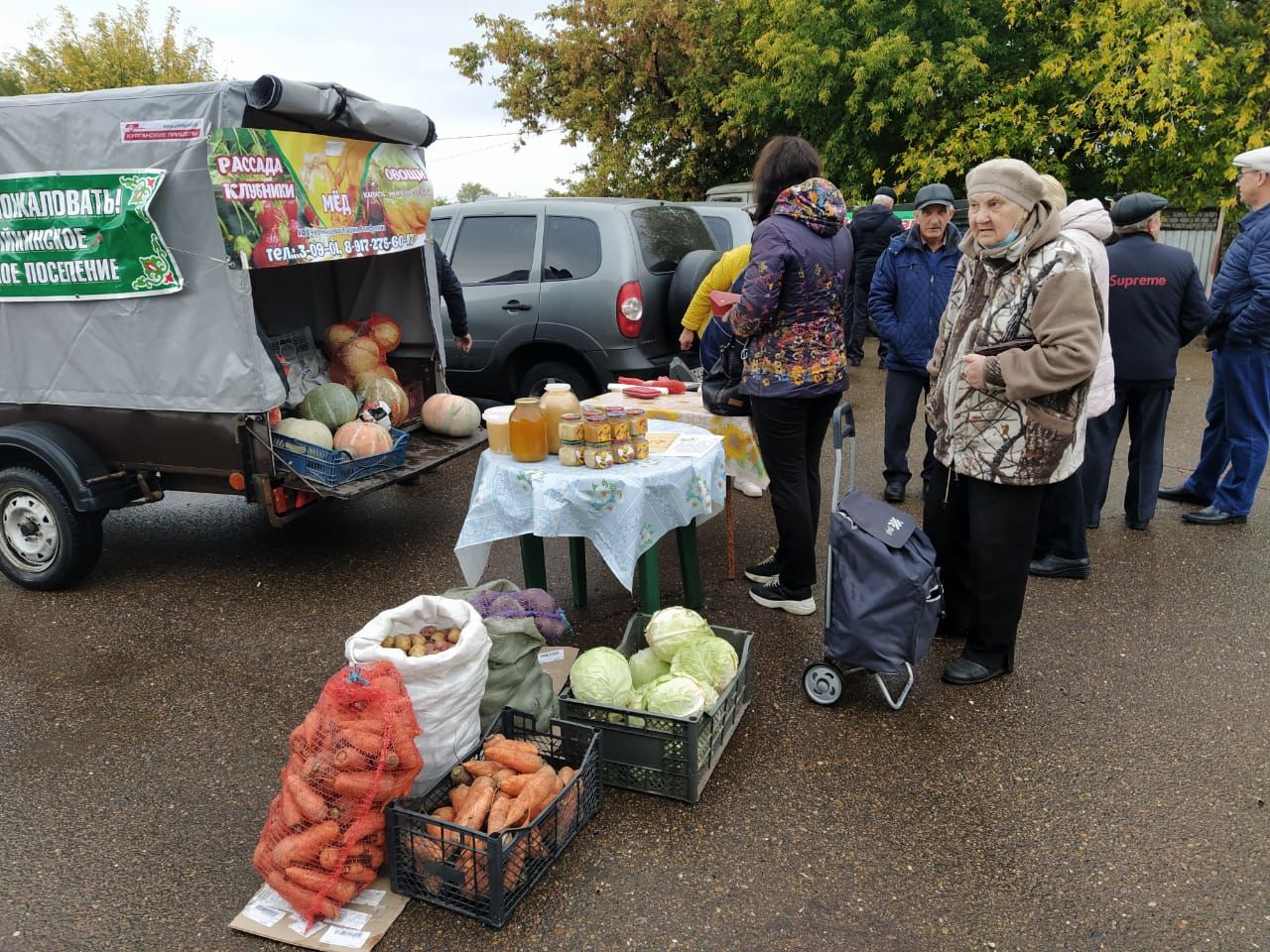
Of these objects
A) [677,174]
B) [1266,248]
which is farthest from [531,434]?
[677,174]

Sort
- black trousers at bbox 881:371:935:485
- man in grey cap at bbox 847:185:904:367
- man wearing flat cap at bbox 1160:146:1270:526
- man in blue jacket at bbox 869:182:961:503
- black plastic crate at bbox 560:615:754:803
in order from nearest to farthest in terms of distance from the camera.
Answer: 1. black plastic crate at bbox 560:615:754:803
2. man wearing flat cap at bbox 1160:146:1270:526
3. man in blue jacket at bbox 869:182:961:503
4. black trousers at bbox 881:371:935:485
5. man in grey cap at bbox 847:185:904:367

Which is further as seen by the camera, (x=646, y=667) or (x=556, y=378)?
(x=556, y=378)

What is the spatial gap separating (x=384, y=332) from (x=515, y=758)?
3.99 metres

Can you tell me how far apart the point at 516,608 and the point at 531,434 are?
0.73 metres

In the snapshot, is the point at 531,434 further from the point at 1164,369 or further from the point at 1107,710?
the point at 1164,369

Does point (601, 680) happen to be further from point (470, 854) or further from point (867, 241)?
point (867, 241)

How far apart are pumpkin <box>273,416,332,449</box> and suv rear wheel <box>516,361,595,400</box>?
2.44m

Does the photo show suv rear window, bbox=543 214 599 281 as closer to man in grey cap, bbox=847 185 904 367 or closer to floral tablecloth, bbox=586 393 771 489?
floral tablecloth, bbox=586 393 771 489

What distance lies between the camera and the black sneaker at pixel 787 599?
460 centimetres

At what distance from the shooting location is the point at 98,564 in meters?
5.56

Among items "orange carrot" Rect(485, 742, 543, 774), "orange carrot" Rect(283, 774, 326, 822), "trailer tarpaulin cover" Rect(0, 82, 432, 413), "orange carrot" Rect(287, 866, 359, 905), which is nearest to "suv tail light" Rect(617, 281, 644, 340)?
"trailer tarpaulin cover" Rect(0, 82, 432, 413)

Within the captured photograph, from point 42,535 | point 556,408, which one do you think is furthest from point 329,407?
point 556,408

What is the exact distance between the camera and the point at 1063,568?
509 centimetres

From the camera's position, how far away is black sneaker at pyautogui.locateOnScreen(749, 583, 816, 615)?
15.1ft
